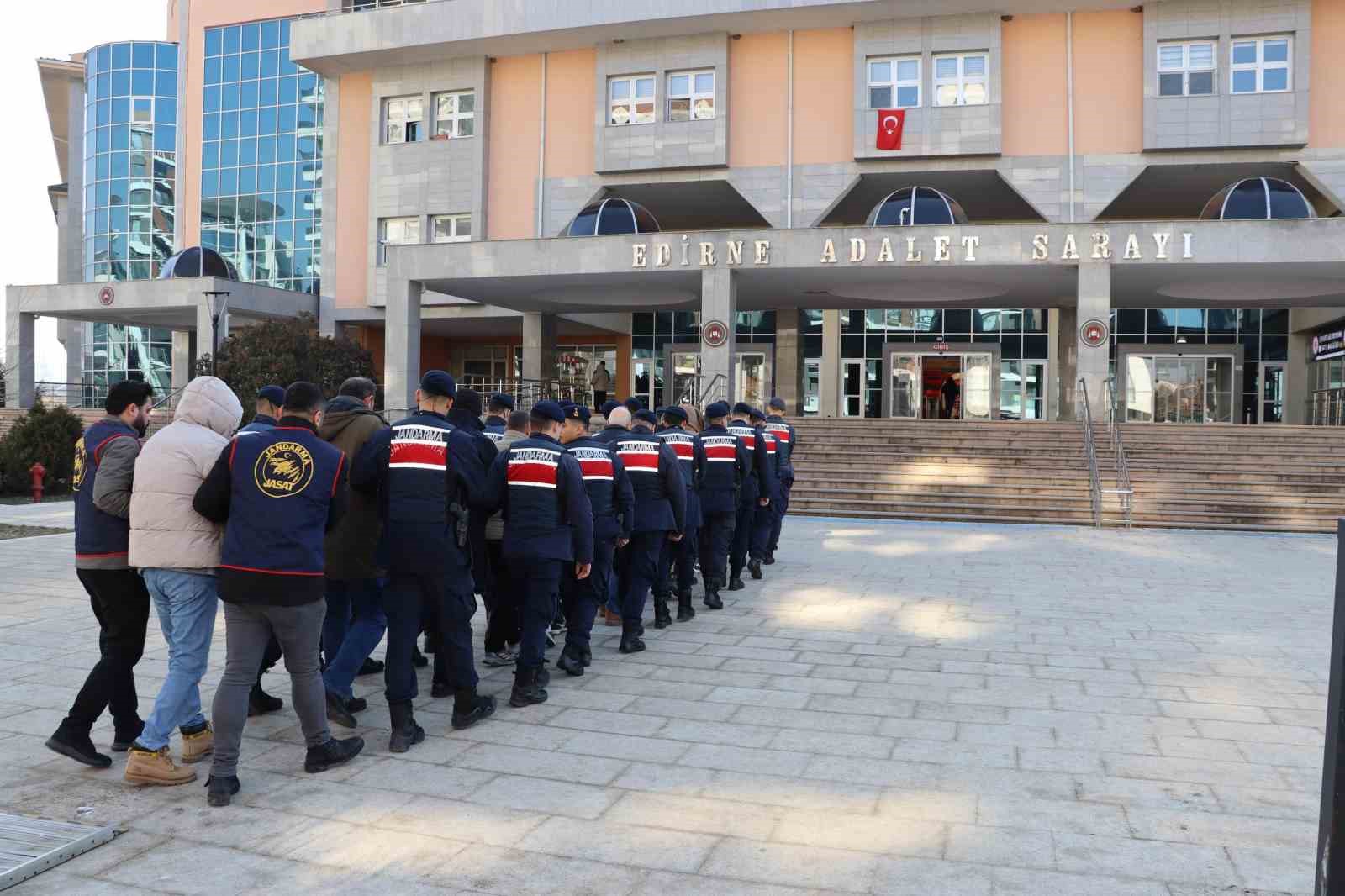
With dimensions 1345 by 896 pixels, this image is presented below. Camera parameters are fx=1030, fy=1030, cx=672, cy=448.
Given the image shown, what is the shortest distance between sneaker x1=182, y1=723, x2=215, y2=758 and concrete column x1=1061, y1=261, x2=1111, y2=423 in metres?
22.0

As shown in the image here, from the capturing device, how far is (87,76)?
46688 mm

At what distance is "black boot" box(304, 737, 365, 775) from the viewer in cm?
508

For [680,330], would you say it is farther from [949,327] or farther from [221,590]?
[221,590]

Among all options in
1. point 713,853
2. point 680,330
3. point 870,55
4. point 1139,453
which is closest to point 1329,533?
point 1139,453

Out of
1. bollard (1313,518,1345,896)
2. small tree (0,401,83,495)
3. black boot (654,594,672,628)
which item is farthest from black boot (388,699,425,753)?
small tree (0,401,83,495)

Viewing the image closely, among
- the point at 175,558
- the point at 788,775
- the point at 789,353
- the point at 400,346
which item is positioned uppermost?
the point at 789,353

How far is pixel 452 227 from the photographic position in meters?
36.3

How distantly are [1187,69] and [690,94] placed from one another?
1484cm

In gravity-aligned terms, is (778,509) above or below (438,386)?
below

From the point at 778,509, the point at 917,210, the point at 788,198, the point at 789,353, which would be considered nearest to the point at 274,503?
the point at 778,509

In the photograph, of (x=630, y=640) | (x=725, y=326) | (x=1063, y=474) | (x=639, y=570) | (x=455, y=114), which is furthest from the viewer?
(x=455, y=114)

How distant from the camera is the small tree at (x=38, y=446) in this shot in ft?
67.9

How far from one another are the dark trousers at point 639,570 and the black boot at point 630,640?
1.8 inches

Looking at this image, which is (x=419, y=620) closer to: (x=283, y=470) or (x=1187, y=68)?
(x=283, y=470)
